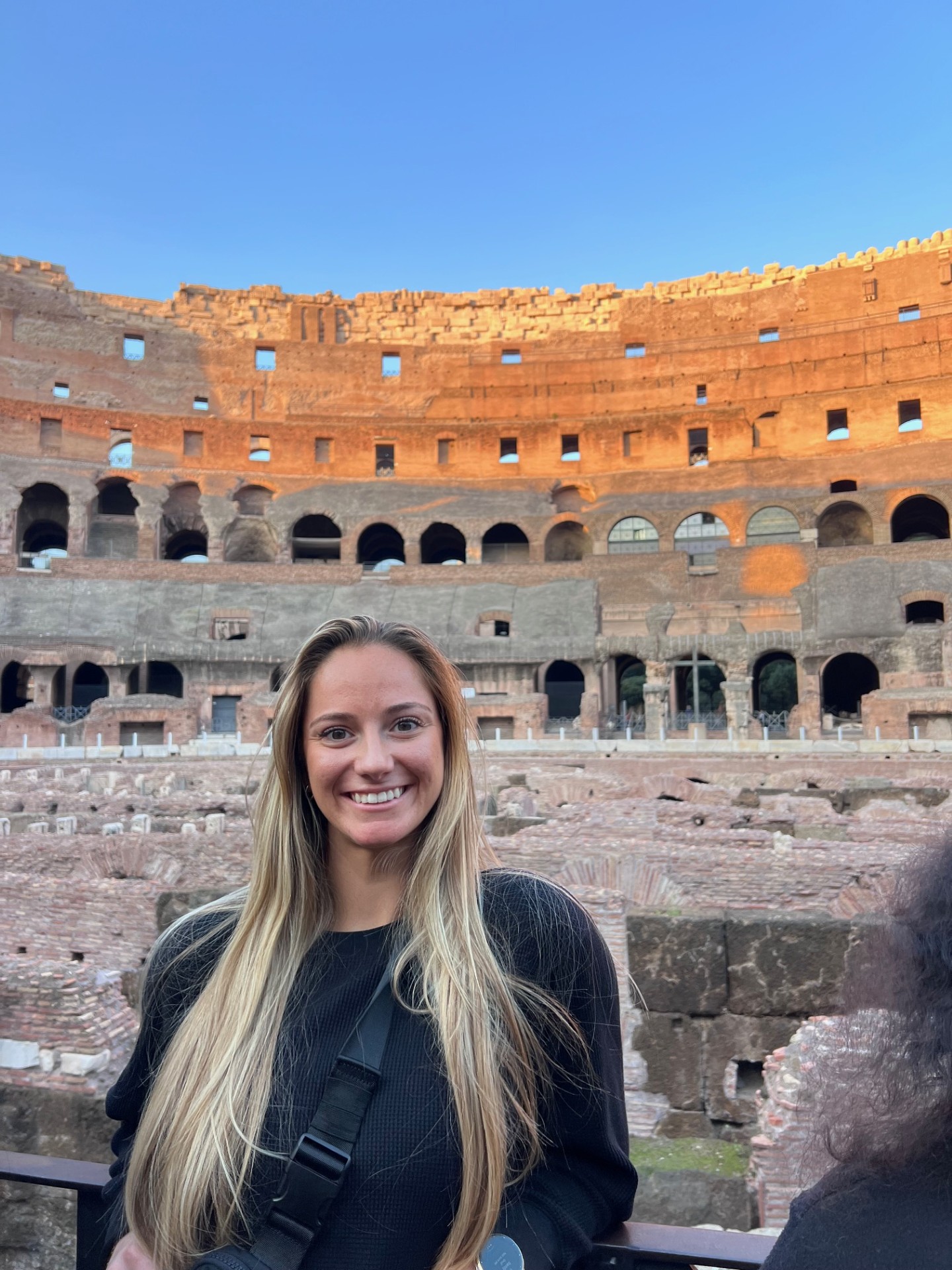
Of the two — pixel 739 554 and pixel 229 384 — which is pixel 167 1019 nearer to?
pixel 739 554

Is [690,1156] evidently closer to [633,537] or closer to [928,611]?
[928,611]

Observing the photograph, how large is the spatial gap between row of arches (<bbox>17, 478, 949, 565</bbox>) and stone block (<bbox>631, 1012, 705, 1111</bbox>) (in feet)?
103

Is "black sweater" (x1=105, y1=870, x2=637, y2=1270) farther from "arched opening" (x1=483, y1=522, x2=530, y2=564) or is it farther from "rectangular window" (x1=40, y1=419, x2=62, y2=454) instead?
"rectangular window" (x1=40, y1=419, x2=62, y2=454)

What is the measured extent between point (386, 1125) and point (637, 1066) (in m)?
3.24

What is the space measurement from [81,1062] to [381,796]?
3.11 m

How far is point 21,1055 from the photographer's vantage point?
13.0 ft

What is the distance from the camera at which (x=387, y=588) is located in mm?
30406

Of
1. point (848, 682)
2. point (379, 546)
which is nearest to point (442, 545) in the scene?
point (379, 546)

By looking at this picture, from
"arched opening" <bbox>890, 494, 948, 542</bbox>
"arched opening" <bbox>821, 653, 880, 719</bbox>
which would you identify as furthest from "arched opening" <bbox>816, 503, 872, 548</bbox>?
"arched opening" <bbox>821, 653, 880, 719</bbox>

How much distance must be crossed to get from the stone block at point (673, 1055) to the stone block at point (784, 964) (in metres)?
0.25

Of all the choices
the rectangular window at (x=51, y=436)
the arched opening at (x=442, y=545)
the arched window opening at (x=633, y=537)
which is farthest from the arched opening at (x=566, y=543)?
the rectangular window at (x=51, y=436)

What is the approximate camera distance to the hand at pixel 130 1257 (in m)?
1.53

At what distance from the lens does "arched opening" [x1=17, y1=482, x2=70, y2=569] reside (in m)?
37.8

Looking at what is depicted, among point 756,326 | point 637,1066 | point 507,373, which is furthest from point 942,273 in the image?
point 637,1066
